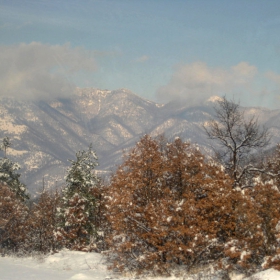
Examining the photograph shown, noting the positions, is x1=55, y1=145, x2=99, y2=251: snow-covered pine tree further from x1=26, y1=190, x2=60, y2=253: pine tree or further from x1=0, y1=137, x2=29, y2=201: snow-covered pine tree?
x1=0, y1=137, x2=29, y2=201: snow-covered pine tree

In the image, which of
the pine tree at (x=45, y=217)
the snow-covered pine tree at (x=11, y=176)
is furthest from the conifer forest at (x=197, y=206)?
the snow-covered pine tree at (x=11, y=176)

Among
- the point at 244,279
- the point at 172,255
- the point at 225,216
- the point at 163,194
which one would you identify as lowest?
the point at 244,279

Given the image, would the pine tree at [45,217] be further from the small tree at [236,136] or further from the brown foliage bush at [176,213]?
the small tree at [236,136]

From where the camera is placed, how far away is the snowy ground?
19.7 metres

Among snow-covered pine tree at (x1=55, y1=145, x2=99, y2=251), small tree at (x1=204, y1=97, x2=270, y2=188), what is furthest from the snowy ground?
snow-covered pine tree at (x1=55, y1=145, x2=99, y2=251)

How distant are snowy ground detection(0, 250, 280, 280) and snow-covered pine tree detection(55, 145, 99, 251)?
28.8ft

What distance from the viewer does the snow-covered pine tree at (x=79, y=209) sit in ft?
128

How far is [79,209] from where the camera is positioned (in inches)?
1549

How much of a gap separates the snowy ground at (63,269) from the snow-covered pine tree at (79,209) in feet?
28.8

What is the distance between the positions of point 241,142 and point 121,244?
34.2 ft

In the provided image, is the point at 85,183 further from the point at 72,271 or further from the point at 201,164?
the point at 201,164

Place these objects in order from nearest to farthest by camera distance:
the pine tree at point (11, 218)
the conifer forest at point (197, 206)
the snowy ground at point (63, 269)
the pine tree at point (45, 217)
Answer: the conifer forest at point (197, 206) < the snowy ground at point (63, 269) < the pine tree at point (11, 218) < the pine tree at point (45, 217)

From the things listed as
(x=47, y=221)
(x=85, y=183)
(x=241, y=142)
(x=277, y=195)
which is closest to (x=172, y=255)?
(x=277, y=195)

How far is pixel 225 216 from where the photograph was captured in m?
20.8
